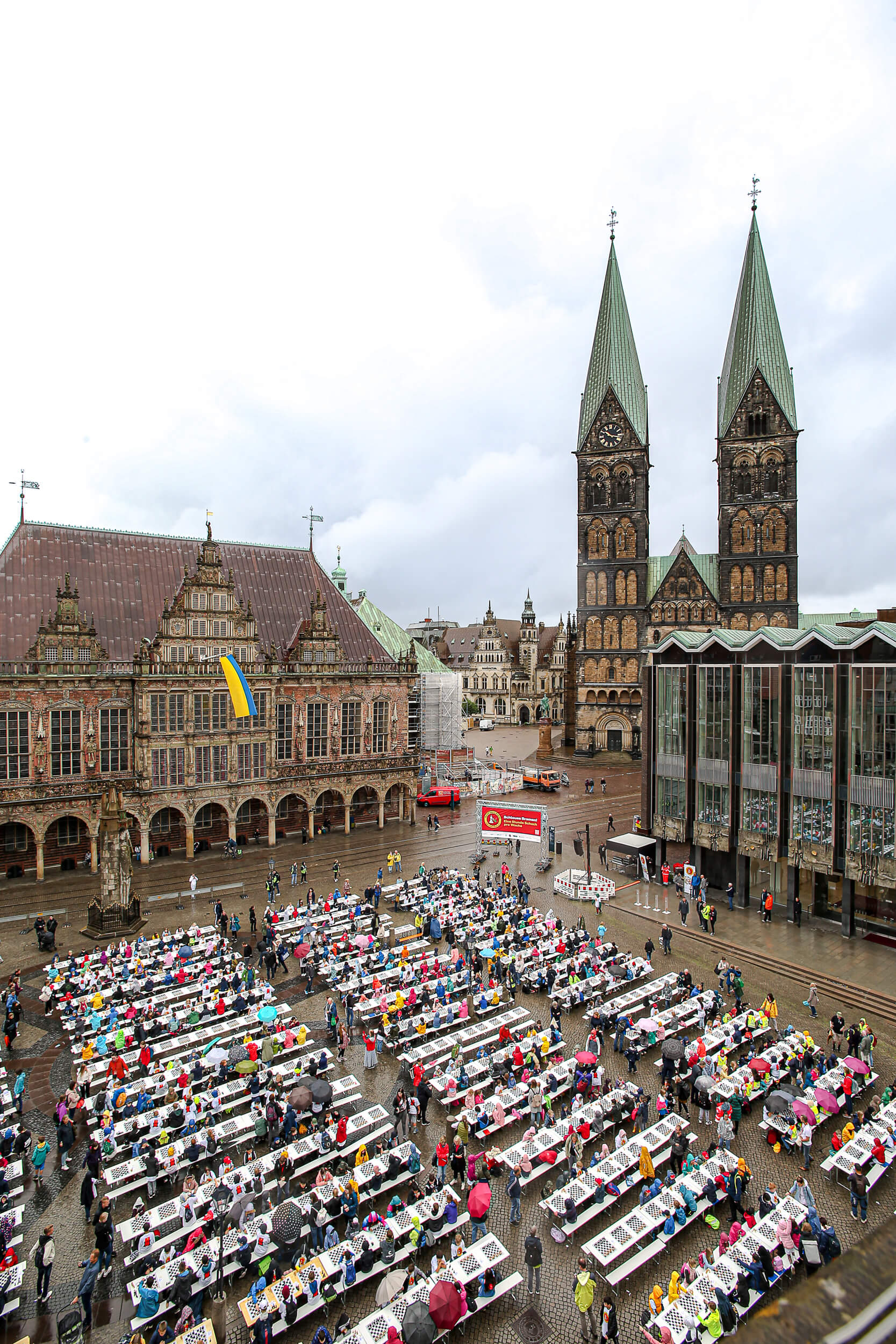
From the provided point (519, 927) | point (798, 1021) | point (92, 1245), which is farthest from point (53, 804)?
point (798, 1021)

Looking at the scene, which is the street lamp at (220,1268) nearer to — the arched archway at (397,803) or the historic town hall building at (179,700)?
the historic town hall building at (179,700)

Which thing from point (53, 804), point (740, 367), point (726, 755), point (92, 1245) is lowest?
point (92, 1245)

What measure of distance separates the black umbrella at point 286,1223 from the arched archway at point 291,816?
36.1 m

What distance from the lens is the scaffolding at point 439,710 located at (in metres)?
75.0

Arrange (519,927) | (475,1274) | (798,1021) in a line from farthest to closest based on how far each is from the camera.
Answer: (519,927) < (798,1021) < (475,1274)

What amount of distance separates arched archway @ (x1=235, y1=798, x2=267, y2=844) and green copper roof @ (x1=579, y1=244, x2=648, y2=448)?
2685 inches

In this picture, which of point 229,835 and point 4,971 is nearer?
point 4,971

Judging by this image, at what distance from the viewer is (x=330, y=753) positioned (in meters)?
52.8

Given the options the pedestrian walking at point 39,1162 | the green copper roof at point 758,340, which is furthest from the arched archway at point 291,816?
the green copper roof at point 758,340

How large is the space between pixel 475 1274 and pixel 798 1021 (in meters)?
16.4

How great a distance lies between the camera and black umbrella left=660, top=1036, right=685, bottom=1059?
68.1 ft

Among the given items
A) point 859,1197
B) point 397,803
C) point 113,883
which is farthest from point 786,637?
point 113,883

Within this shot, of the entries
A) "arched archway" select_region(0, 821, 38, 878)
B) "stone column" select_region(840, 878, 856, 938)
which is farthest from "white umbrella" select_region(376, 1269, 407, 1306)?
"arched archway" select_region(0, 821, 38, 878)

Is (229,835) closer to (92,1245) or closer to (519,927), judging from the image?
(519,927)
